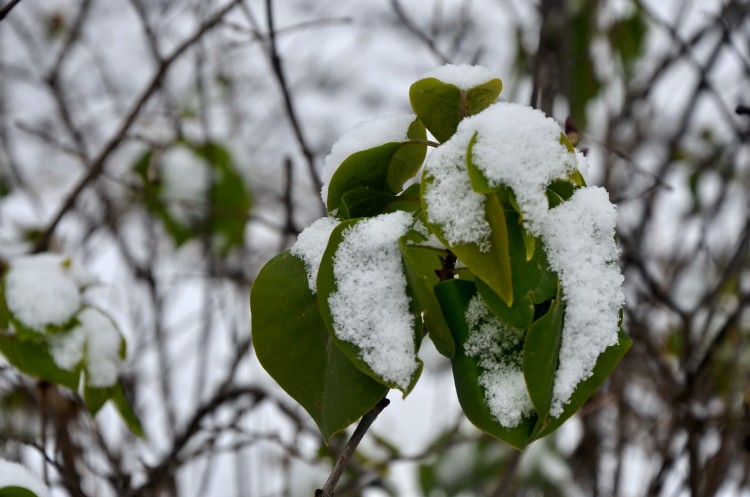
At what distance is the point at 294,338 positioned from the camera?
1.82 feet

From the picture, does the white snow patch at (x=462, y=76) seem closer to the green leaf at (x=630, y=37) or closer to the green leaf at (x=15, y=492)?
the green leaf at (x=15, y=492)

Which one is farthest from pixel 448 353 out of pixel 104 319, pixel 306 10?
pixel 306 10

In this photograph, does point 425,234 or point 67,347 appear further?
point 67,347

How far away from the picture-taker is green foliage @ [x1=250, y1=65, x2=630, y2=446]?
492 millimetres

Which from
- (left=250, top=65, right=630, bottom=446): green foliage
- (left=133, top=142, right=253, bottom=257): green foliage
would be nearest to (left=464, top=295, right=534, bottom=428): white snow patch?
(left=250, top=65, right=630, bottom=446): green foliage

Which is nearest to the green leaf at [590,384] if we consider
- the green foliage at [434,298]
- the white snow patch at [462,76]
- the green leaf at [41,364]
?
the green foliage at [434,298]

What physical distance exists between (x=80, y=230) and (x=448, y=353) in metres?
2.05

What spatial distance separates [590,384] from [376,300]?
157 millimetres

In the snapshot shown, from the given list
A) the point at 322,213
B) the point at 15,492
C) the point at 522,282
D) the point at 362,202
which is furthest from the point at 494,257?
the point at 322,213

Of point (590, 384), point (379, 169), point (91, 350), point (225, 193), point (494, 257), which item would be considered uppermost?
point (225, 193)

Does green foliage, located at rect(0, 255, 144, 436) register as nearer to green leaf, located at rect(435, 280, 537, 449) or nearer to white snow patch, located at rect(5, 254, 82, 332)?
white snow patch, located at rect(5, 254, 82, 332)

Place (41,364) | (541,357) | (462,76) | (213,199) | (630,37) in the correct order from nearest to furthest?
(541,357) < (462,76) < (41,364) < (213,199) < (630,37)

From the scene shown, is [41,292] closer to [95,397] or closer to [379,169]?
[95,397]

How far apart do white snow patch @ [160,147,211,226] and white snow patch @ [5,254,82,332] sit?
49 cm
